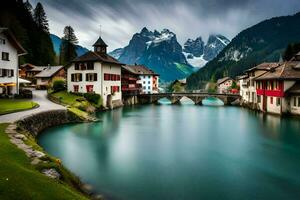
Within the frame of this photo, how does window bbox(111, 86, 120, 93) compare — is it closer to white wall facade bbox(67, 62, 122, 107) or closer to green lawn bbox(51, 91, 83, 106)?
white wall facade bbox(67, 62, 122, 107)

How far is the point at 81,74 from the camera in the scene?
65.3 metres

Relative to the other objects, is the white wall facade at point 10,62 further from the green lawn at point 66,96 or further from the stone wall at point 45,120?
the stone wall at point 45,120

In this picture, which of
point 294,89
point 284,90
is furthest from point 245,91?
point 294,89

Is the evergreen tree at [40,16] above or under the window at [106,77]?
above

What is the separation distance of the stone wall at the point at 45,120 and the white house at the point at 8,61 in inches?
402

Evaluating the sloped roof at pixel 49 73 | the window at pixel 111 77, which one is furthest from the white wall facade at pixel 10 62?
the sloped roof at pixel 49 73

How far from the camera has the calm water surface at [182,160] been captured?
16.5 m

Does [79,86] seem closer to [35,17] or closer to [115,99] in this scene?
[115,99]

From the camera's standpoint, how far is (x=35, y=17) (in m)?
126

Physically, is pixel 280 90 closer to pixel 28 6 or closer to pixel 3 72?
pixel 3 72

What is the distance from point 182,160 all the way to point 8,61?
120ft

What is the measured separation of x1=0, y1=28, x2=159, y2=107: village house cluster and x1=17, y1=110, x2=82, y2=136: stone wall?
1022cm

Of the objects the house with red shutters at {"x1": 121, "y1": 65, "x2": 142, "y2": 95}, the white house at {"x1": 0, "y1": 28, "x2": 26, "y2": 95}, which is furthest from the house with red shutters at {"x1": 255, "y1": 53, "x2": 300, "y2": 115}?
the white house at {"x1": 0, "y1": 28, "x2": 26, "y2": 95}

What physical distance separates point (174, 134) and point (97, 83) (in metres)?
31.6
